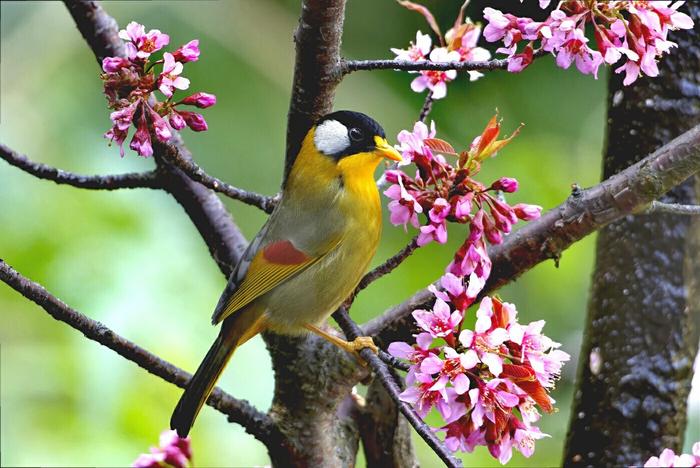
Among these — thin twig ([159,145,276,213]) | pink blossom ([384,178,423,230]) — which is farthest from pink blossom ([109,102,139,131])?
pink blossom ([384,178,423,230])

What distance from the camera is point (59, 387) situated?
3053mm

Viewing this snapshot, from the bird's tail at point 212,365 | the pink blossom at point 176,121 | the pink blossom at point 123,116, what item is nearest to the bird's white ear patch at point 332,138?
the bird's tail at point 212,365

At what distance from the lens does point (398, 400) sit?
5.42 ft

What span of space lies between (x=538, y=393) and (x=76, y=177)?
1.07 metres

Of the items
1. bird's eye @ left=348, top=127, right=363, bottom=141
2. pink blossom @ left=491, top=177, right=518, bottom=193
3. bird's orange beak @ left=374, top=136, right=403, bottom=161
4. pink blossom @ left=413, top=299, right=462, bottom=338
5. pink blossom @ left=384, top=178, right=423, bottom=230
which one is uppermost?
bird's eye @ left=348, top=127, right=363, bottom=141

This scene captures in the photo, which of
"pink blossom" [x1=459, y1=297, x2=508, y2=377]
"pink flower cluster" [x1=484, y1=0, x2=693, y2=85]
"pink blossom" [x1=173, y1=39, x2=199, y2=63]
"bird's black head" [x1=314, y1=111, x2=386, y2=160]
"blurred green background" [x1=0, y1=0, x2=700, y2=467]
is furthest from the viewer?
"blurred green background" [x1=0, y1=0, x2=700, y2=467]

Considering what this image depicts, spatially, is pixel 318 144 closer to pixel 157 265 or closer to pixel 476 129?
pixel 157 265

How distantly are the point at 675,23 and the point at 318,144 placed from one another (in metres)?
0.96

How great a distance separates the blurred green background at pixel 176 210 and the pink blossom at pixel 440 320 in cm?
152

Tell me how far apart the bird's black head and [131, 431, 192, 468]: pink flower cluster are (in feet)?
2.44

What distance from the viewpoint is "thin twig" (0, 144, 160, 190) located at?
6.95 ft

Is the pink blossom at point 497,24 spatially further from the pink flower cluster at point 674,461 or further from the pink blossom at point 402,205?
the pink flower cluster at point 674,461

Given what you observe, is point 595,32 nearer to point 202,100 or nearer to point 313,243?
point 202,100

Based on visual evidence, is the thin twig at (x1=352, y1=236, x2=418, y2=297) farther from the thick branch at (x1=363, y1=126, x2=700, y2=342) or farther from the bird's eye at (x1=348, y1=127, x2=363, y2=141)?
the bird's eye at (x1=348, y1=127, x2=363, y2=141)
